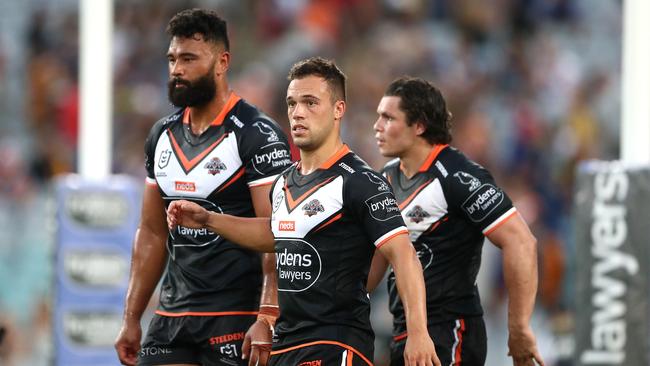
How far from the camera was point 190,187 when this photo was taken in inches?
235

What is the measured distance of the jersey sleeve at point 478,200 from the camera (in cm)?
627

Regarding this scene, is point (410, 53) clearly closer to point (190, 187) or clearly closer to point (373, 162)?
point (373, 162)

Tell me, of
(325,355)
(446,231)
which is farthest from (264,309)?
(446,231)

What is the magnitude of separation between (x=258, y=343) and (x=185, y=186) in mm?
921

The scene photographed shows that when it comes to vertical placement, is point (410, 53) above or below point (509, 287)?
above

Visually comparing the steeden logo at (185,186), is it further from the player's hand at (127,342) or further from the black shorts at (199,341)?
the player's hand at (127,342)

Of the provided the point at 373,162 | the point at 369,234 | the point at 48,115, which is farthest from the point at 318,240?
the point at 48,115

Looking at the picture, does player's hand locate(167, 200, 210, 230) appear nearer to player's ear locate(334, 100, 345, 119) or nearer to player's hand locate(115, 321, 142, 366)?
player's ear locate(334, 100, 345, 119)

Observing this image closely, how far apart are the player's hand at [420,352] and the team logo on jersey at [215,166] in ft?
4.70

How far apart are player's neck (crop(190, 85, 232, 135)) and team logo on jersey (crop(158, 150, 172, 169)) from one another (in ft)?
0.56

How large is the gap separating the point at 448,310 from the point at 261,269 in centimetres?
108

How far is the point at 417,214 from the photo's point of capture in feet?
21.0

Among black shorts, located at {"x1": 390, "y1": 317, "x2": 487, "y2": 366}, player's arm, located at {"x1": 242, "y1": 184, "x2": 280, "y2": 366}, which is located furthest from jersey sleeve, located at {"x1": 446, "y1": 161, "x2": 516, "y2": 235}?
player's arm, located at {"x1": 242, "y1": 184, "x2": 280, "y2": 366}

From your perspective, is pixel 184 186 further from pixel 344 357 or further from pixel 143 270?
pixel 344 357
